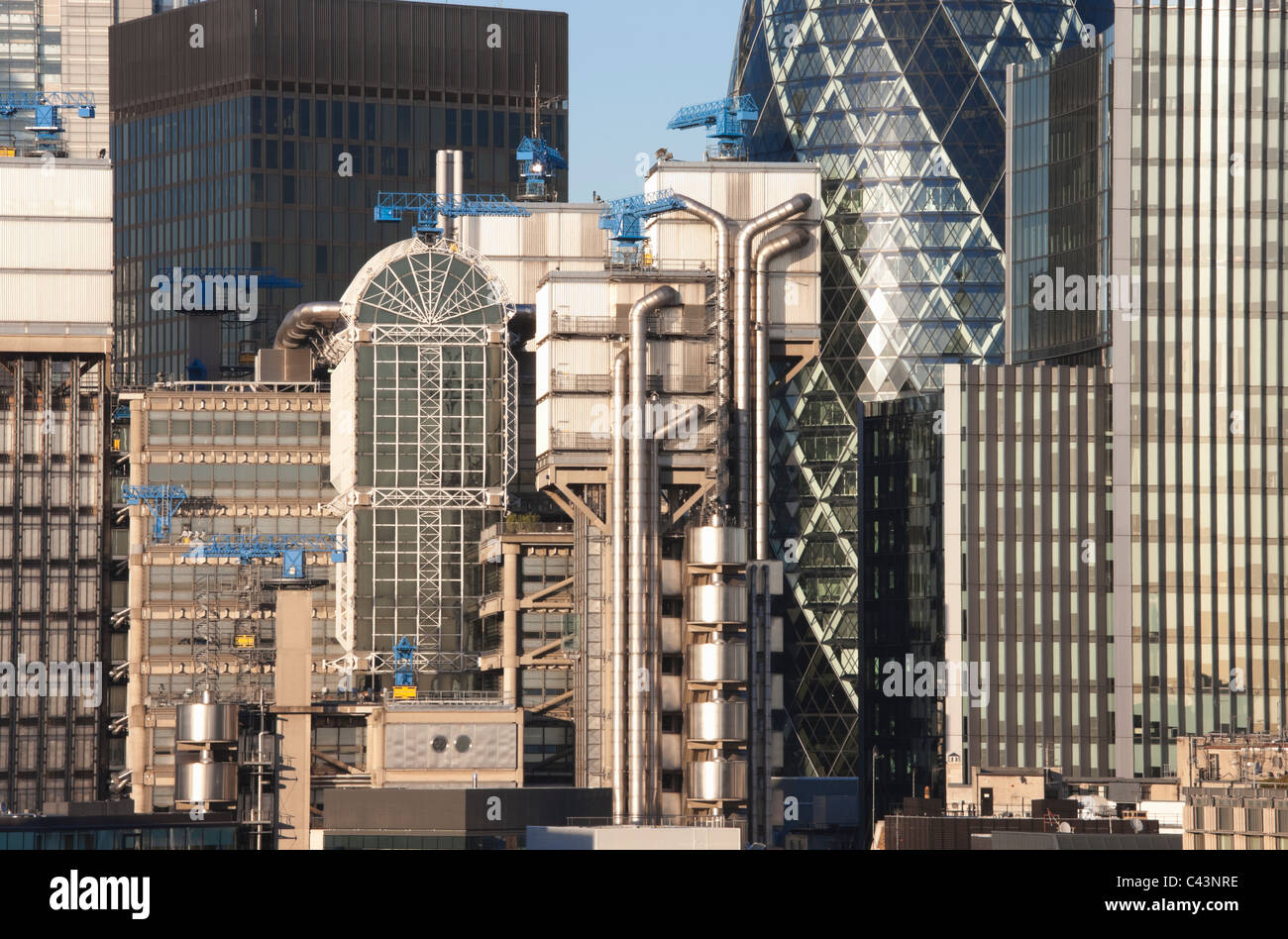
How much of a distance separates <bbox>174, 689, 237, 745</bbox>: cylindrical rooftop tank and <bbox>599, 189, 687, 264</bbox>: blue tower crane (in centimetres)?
3747

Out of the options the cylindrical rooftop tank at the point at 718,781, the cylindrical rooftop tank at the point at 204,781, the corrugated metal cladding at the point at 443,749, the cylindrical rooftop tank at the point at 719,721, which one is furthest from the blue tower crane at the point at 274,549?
the cylindrical rooftop tank at the point at 718,781

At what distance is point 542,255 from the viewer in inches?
6786

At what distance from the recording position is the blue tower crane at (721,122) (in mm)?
162500

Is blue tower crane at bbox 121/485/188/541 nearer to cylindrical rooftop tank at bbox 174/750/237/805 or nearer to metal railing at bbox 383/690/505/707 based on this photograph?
metal railing at bbox 383/690/505/707

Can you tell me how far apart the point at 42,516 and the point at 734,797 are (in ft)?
217

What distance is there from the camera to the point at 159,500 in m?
176

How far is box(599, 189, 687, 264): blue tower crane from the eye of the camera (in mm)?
151250

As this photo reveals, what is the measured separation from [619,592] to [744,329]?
19695 millimetres

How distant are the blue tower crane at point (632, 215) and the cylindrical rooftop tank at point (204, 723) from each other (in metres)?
37.5

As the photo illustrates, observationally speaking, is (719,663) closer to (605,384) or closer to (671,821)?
(671,821)

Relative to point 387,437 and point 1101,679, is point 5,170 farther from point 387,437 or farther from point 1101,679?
point 1101,679

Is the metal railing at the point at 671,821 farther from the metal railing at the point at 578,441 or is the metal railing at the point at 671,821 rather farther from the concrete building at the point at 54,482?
the concrete building at the point at 54,482

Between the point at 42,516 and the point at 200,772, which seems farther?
the point at 42,516
